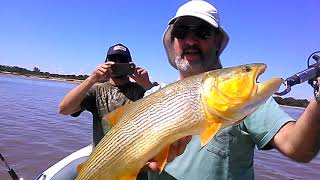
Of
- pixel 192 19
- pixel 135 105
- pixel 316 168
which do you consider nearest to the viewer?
pixel 135 105

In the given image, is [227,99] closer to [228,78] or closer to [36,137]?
[228,78]

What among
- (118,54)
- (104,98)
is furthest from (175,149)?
(118,54)

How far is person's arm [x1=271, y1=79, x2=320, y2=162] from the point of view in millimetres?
2469

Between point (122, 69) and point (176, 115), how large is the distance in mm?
3137

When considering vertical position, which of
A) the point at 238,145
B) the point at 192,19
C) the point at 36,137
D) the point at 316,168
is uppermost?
the point at 192,19

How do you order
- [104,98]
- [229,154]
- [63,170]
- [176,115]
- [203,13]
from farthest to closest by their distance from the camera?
[63,170]
[104,98]
[203,13]
[229,154]
[176,115]

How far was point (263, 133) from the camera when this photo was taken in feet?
9.44

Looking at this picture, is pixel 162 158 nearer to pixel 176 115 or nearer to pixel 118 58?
pixel 176 115

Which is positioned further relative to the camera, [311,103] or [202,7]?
[202,7]

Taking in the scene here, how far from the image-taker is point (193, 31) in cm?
348

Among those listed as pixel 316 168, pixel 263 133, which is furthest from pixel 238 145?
pixel 316 168

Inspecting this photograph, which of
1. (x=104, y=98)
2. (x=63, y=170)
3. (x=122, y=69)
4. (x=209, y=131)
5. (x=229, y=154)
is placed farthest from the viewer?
(x=63, y=170)

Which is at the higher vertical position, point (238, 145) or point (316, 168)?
point (238, 145)

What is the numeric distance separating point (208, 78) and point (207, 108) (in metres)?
0.22
